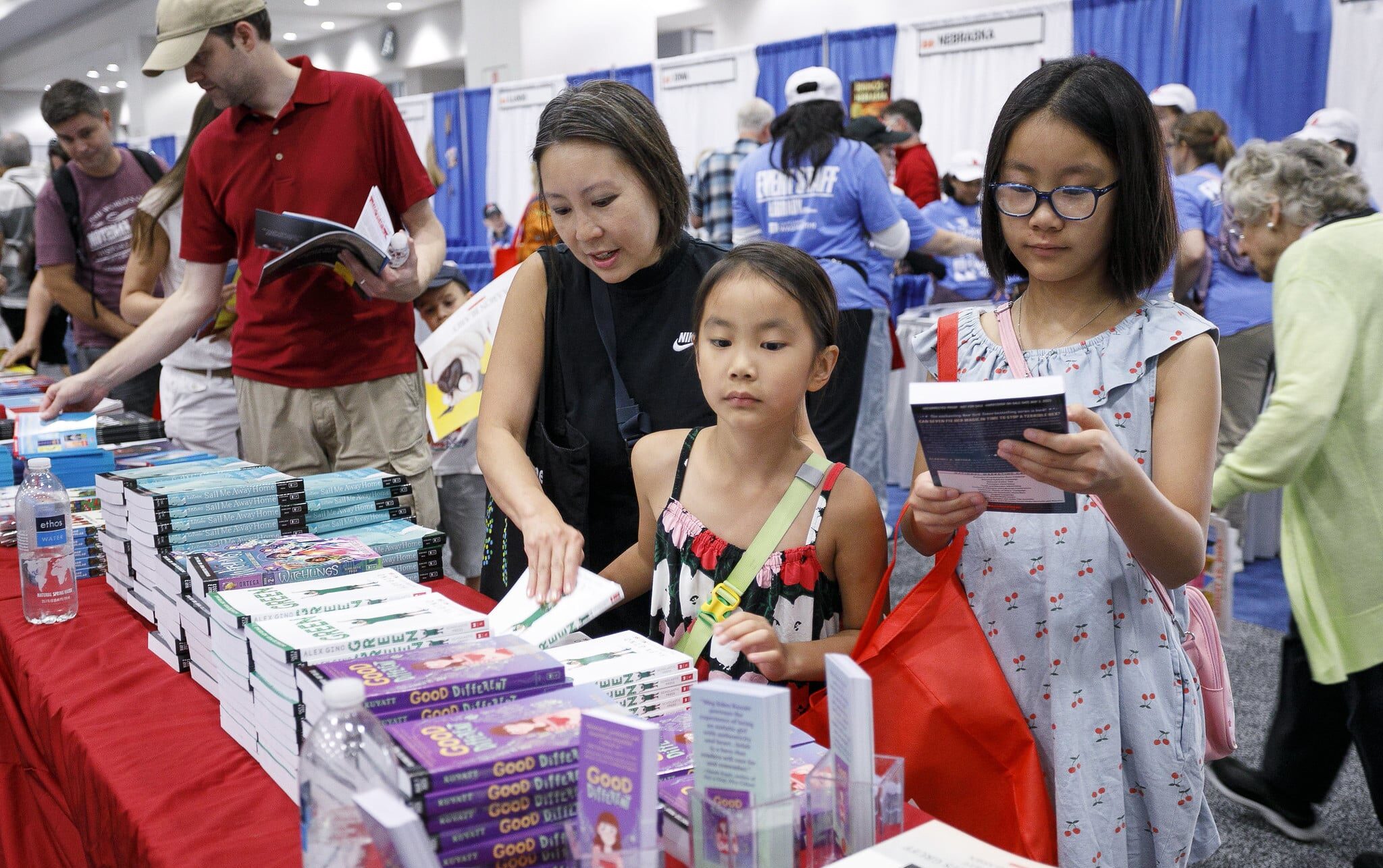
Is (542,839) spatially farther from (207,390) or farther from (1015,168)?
(207,390)

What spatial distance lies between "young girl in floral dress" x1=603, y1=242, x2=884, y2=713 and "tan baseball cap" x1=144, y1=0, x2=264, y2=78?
1.63 meters

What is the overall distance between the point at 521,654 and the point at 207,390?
2516mm

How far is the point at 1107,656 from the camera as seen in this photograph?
1450 mm

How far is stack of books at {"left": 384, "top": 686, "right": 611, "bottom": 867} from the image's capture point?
0.96 meters

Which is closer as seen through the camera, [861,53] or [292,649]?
[292,649]

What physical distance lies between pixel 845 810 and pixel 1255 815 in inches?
92.4

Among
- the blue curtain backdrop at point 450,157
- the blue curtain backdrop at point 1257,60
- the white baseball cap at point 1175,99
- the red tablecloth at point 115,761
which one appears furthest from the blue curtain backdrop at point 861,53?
the red tablecloth at point 115,761

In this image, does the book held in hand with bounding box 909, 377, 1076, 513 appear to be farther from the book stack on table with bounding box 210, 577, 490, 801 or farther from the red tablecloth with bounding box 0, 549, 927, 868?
the book stack on table with bounding box 210, 577, 490, 801

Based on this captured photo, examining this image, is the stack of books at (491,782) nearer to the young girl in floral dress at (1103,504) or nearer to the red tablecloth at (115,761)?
the red tablecloth at (115,761)

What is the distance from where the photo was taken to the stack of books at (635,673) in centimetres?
128

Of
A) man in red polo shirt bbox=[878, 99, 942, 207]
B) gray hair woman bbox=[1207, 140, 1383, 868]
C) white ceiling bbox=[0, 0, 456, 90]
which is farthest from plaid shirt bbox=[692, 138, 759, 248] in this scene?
white ceiling bbox=[0, 0, 456, 90]

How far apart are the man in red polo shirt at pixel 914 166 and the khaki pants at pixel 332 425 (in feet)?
16.4

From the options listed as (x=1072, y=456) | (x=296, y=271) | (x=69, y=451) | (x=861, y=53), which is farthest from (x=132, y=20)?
(x=1072, y=456)

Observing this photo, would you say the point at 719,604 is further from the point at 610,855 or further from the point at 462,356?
the point at 462,356
